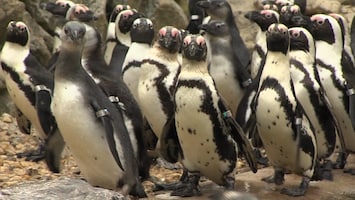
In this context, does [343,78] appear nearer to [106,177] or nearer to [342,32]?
[342,32]

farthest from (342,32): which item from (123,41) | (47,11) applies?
(47,11)

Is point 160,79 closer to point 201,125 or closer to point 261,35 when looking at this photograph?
point 201,125

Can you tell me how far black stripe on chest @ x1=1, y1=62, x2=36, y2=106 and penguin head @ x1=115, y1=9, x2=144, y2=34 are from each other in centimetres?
134

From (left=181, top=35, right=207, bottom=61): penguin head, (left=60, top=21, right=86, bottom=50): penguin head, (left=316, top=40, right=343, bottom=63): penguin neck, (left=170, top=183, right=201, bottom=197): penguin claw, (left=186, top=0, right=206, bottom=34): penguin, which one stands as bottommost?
(left=170, top=183, right=201, bottom=197): penguin claw

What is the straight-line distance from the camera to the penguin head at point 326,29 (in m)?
7.23

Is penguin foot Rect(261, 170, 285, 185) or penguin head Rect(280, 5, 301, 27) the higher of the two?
penguin head Rect(280, 5, 301, 27)

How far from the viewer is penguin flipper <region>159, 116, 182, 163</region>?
245 inches

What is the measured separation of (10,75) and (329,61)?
2.61 metres

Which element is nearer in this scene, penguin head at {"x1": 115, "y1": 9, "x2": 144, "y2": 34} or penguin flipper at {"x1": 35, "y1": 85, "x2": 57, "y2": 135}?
penguin flipper at {"x1": 35, "y1": 85, "x2": 57, "y2": 135}

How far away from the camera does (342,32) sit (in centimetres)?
736

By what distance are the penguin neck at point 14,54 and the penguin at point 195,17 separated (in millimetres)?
2169

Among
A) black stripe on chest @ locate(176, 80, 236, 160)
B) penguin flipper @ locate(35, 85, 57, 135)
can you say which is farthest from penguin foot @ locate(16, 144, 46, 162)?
black stripe on chest @ locate(176, 80, 236, 160)

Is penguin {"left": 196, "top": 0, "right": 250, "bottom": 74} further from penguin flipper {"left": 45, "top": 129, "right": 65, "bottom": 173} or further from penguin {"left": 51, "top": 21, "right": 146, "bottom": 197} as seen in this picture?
penguin {"left": 51, "top": 21, "right": 146, "bottom": 197}

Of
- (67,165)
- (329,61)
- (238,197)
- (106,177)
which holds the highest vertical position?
(238,197)
